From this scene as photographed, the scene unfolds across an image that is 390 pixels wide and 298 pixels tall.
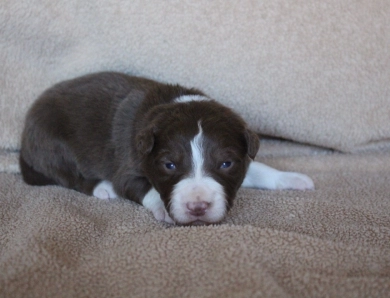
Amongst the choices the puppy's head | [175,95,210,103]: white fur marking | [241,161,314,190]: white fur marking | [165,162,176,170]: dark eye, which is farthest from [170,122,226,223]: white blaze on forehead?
[241,161,314,190]: white fur marking

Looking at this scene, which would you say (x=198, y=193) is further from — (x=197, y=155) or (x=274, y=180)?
(x=274, y=180)

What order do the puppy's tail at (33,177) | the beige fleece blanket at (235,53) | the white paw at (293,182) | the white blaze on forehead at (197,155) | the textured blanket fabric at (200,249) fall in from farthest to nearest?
the beige fleece blanket at (235,53) → the puppy's tail at (33,177) → the white paw at (293,182) → the white blaze on forehead at (197,155) → the textured blanket fabric at (200,249)

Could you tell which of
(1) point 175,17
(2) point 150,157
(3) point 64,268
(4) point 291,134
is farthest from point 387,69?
(3) point 64,268

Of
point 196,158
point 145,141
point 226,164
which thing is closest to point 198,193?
point 196,158

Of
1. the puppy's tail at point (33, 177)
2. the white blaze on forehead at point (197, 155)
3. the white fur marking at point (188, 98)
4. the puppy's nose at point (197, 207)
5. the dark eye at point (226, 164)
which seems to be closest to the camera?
the puppy's nose at point (197, 207)

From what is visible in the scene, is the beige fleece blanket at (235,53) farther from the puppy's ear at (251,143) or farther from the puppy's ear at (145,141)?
the puppy's ear at (145,141)

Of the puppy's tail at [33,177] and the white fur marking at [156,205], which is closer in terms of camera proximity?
the white fur marking at [156,205]

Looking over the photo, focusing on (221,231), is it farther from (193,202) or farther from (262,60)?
(262,60)

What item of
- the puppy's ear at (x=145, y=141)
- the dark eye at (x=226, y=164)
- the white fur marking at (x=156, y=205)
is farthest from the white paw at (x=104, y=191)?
the dark eye at (x=226, y=164)
